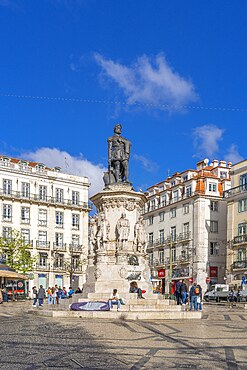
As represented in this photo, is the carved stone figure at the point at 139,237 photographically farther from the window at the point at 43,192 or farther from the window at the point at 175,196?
the window at the point at 43,192

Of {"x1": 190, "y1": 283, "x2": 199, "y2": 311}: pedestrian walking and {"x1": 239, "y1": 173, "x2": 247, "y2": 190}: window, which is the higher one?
{"x1": 239, "y1": 173, "x2": 247, "y2": 190}: window

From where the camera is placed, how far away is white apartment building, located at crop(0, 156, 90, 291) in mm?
71812

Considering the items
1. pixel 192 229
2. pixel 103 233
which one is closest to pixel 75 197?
pixel 192 229

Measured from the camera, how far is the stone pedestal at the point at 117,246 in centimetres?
2580

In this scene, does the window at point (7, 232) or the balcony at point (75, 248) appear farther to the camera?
the balcony at point (75, 248)

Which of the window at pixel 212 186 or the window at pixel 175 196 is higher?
the window at pixel 212 186

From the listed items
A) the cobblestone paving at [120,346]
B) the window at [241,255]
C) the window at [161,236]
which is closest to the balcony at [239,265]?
the window at [241,255]

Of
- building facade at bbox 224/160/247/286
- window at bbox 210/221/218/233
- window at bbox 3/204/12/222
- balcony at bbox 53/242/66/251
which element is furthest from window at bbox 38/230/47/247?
building facade at bbox 224/160/247/286

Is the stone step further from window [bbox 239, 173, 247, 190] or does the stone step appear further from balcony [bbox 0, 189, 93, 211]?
balcony [bbox 0, 189, 93, 211]

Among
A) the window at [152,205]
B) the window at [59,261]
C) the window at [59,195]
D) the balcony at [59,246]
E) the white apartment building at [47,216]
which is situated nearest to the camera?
the white apartment building at [47,216]

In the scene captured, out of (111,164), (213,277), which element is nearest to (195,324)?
(111,164)

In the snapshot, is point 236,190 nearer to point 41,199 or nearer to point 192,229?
point 192,229

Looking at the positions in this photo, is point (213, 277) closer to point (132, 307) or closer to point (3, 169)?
point (3, 169)

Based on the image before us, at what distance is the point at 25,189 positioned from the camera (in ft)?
241
